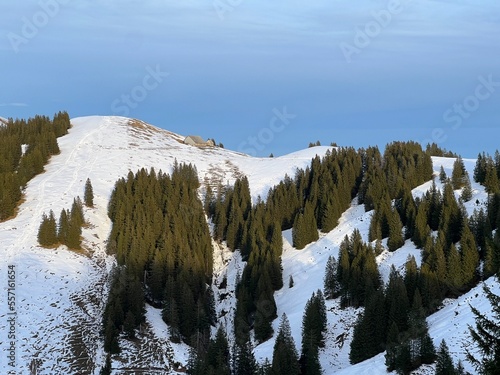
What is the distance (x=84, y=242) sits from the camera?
77.5 meters

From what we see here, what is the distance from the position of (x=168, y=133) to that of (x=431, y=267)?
398 ft

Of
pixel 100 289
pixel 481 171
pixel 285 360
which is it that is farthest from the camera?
pixel 481 171

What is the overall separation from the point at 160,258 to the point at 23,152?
63.4 metres

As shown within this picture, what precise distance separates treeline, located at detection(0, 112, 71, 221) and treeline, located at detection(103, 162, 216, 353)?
1681 centimetres

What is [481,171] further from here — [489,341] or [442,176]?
[489,341]

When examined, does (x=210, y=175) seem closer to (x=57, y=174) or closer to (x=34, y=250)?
(x=57, y=174)

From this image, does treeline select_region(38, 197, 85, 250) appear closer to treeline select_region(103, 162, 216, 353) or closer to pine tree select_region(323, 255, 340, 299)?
treeline select_region(103, 162, 216, 353)

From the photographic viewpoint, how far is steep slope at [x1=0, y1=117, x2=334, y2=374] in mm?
52875

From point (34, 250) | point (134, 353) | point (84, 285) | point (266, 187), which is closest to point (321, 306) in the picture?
point (134, 353)

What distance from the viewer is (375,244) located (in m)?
73.8

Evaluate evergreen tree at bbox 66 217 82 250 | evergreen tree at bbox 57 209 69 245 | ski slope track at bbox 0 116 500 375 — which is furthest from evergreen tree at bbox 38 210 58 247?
evergreen tree at bbox 66 217 82 250

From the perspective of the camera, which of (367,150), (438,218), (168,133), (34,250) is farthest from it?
(168,133)

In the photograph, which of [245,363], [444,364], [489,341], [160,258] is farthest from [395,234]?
[489,341]

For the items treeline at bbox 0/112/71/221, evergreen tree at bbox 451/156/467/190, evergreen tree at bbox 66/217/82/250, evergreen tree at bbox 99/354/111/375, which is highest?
treeline at bbox 0/112/71/221
